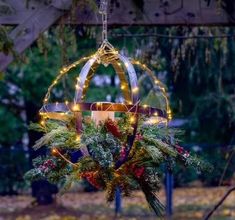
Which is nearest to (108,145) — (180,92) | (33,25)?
(33,25)

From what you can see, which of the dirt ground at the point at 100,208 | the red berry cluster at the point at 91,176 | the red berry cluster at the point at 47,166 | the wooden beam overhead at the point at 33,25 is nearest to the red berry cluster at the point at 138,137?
the red berry cluster at the point at 91,176

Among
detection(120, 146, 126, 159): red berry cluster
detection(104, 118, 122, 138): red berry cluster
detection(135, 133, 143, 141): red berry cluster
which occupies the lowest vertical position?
detection(120, 146, 126, 159): red berry cluster

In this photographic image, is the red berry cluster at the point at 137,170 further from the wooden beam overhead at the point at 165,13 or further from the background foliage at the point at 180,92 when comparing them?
the background foliage at the point at 180,92

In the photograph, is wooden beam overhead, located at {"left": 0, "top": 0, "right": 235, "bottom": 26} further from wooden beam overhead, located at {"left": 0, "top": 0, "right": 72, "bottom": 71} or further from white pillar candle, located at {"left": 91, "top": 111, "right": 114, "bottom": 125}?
white pillar candle, located at {"left": 91, "top": 111, "right": 114, "bottom": 125}

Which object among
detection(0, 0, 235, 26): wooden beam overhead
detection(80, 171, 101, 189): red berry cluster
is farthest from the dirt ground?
detection(80, 171, 101, 189): red berry cluster

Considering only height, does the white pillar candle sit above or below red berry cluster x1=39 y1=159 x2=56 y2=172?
above

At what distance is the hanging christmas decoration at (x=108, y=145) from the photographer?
2.46 meters

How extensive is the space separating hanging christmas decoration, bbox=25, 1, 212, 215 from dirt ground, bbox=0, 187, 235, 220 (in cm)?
565

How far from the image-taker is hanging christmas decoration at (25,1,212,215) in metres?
2.46

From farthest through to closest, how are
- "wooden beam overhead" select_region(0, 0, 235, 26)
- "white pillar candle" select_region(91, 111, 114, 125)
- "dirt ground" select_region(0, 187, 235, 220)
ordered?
1. "dirt ground" select_region(0, 187, 235, 220)
2. "wooden beam overhead" select_region(0, 0, 235, 26)
3. "white pillar candle" select_region(91, 111, 114, 125)

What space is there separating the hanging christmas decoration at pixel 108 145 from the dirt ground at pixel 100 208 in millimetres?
5646

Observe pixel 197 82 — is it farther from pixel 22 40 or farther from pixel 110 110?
pixel 110 110

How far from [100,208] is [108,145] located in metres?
7.38

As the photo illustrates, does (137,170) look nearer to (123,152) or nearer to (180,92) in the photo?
(123,152)
